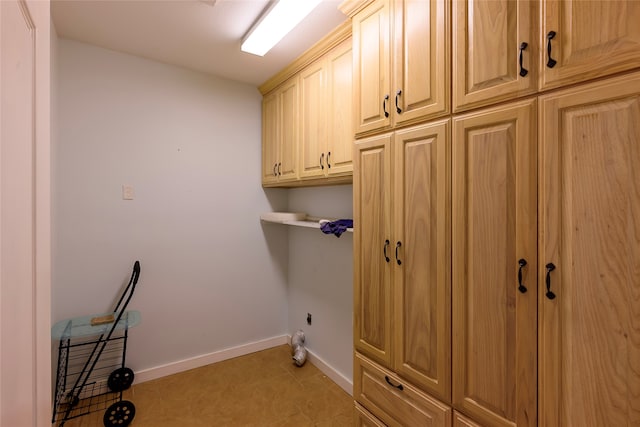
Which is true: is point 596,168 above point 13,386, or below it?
above

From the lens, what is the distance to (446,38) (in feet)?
3.95

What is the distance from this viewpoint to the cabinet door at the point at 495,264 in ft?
3.26

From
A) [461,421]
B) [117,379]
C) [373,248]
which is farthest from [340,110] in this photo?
[117,379]

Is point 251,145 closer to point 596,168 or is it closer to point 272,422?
point 272,422

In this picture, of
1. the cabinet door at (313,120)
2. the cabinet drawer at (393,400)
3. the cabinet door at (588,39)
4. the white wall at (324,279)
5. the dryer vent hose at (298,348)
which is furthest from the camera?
the dryer vent hose at (298,348)

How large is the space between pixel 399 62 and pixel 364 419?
5.89 ft

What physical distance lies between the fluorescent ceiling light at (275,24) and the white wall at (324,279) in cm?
121

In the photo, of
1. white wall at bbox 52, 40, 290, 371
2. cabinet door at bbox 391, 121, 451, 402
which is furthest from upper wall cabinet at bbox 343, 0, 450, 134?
white wall at bbox 52, 40, 290, 371

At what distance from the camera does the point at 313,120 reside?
2.42 meters

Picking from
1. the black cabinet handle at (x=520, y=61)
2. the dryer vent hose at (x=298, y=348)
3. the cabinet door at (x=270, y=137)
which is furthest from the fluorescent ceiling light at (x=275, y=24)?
the dryer vent hose at (x=298, y=348)

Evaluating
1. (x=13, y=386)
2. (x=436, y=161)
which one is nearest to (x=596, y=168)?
(x=436, y=161)

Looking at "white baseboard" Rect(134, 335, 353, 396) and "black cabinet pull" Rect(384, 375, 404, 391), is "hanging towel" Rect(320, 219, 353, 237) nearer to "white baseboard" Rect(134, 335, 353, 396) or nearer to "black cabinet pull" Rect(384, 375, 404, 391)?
"black cabinet pull" Rect(384, 375, 404, 391)

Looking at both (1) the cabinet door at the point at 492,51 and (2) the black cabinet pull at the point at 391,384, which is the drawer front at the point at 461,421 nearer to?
(2) the black cabinet pull at the point at 391,384

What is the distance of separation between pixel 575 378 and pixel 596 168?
0.61 metres
